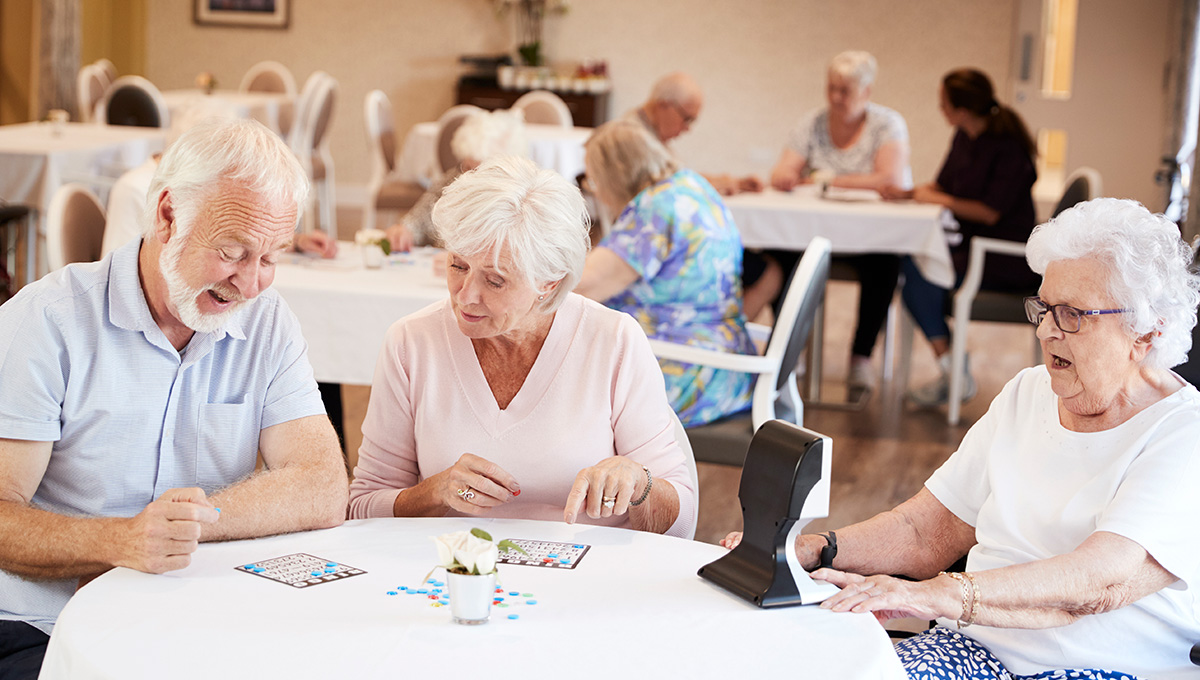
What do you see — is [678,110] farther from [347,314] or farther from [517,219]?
[517,219]

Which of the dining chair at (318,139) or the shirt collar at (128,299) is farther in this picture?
the dining chair at (318,139)

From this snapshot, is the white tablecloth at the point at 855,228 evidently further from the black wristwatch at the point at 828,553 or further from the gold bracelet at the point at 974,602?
the gold bracelet at the point at 974,602

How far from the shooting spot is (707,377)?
3.06m

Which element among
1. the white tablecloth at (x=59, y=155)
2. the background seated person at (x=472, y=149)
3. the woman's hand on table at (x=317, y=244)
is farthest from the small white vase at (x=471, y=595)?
the white tablecloth at (x=59, y=155)

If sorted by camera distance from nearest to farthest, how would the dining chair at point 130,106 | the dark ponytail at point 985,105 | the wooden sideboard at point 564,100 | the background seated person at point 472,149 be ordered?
the background seated person at point 472,149 < the dark ponytail at point 985,105 < the dining chair at point 130,106 < the wooden sideboard at point 564,100

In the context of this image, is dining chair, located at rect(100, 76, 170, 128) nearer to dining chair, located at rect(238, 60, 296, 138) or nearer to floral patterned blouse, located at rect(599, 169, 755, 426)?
dining chair, located at rect(238, 60, 296, 138)

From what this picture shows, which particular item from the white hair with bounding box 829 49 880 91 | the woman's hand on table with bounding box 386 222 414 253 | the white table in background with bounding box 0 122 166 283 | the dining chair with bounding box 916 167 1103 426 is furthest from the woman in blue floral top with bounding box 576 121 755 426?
the white table in background with bounding box 0 122 166 283

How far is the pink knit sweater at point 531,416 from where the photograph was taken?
6.43ft

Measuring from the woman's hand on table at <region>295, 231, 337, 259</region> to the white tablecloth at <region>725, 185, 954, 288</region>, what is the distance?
1.88 m

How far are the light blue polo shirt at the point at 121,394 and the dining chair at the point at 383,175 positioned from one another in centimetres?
474

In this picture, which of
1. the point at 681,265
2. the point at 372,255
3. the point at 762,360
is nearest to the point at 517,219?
the point at 762,360

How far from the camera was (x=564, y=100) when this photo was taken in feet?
31.1

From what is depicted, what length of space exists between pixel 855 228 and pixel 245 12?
7317 mm

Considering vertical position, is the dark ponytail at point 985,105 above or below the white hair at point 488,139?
above
